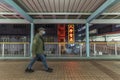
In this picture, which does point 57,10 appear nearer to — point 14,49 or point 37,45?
point 37,45

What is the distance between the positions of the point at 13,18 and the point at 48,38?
52.8ft

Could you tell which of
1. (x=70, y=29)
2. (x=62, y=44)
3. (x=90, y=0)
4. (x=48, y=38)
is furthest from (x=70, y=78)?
(x=48, y=38)

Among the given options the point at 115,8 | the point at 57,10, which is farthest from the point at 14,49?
the point at 115,8

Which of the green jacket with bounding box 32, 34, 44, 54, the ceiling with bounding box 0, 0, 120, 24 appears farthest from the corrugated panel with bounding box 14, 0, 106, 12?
the green jacket with bounding box 32, 34, 44, 54

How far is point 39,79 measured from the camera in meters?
7.44

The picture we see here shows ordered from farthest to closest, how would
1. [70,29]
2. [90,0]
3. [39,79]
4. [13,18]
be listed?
1. [70,29]
2. [13,18]
3. [90,0]
4. [39,79]

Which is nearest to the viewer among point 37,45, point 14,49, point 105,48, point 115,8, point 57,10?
point 37,45

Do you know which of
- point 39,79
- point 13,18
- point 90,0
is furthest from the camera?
point 13,18

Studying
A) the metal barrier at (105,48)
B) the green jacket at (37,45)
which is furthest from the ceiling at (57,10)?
the green jacket at (37,45)

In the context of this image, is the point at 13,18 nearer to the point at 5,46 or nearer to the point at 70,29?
the point at 5,46

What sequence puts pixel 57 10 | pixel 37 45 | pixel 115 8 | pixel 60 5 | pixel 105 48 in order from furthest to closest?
pixel 105 48, pixel 57 10, pixel 115 8, pixel 60 5, pixel 37 45

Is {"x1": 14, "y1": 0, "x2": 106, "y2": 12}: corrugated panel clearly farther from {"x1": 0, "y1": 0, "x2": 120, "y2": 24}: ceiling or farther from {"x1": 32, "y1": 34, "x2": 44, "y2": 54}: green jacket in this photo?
{"x1": 32, "y1": 34, "x2": 44, "y2": 54}: green jacket

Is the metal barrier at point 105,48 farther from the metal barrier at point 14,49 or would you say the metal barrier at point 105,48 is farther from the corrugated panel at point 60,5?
the metal barrier at point 14,49

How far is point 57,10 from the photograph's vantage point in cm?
1250
